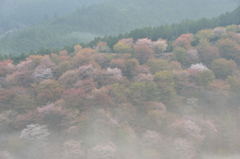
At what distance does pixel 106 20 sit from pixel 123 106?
45.2 metres

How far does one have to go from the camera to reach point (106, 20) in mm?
55469

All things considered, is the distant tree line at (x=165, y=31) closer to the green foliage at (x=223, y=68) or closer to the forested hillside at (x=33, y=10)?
the green foliage at (x=223, y=68)

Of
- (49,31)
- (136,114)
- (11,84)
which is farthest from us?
(49,31)

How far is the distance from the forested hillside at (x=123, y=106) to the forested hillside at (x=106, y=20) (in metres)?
28.7

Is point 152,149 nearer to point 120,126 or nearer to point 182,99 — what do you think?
point 120,126

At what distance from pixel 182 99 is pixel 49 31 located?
38.3m

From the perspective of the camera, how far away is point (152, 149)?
1010 centimetres

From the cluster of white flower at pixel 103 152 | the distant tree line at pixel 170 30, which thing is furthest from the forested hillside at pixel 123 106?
the distant tree line at pixel 170 30

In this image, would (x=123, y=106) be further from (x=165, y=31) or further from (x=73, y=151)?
Answer: (x=165, y=31)

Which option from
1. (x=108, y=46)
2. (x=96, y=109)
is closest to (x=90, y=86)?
(x=96, y=109)

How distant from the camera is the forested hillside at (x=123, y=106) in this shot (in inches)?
394

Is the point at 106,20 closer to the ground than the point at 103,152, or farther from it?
farther from it

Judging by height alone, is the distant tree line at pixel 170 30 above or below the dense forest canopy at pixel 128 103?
above

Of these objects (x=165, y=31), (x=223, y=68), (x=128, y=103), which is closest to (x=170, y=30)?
(x=165, y=31)
